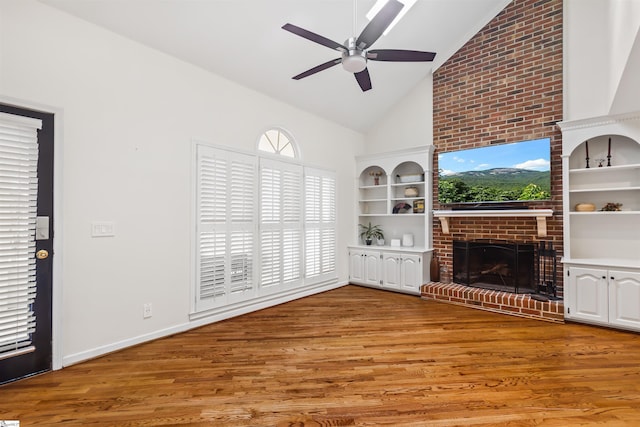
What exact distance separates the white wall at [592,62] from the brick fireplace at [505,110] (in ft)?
0.40

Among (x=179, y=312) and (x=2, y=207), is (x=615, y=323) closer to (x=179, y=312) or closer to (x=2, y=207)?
(x=179, y=312)

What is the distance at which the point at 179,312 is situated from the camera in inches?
132

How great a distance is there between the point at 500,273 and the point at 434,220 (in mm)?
1244

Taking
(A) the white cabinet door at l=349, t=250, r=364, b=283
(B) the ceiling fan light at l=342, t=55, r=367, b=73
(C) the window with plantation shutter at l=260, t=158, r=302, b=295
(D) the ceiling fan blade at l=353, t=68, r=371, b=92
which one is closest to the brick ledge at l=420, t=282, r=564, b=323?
(A) the white cabinet door at l=349, t=250, r=364, b=283

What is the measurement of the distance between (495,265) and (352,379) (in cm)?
335

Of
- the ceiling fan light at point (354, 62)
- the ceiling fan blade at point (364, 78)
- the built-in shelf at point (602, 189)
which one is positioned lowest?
the built-in shelf at point (602, 189)

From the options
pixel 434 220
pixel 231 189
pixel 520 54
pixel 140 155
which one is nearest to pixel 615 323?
pixel 434 220

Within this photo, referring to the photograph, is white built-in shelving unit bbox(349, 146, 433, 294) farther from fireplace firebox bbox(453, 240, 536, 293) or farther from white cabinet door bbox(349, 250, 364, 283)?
→ fireplace firebox bbox(453, 240, 536, 293)

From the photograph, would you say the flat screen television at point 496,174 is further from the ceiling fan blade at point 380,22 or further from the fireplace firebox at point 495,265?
the ceiling fan blade at point 380,22

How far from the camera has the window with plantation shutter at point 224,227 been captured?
11.6ft

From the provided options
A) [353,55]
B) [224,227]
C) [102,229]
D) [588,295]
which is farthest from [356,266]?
[102,229]

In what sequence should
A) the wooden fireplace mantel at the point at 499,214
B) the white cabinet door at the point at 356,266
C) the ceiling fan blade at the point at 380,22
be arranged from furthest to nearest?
the white cabinet door at the point at 356,266, the wooden fireplace mantel at the point at 499,214, the ceiling fan blade at the point at 380,22

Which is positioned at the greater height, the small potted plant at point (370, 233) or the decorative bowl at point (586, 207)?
the decorative bowl at point (586, 207)

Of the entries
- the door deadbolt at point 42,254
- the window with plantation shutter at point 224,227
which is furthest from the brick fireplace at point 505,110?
the door deadbolt at point 42,254
